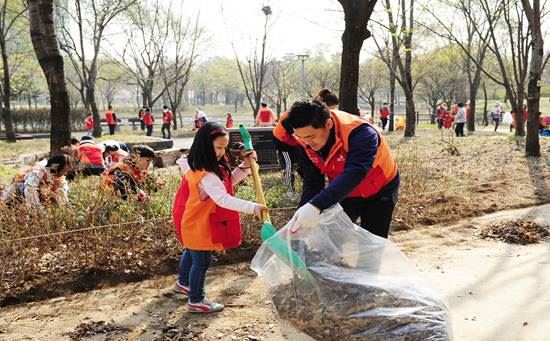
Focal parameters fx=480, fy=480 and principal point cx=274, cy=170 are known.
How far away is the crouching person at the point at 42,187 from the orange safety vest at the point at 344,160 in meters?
2.22

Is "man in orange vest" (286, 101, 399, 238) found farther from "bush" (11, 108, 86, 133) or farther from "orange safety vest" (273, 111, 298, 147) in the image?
"bush" (11, 108, 86, 133)

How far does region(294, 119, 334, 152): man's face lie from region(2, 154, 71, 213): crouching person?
230cm

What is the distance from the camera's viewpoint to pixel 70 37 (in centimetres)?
1988

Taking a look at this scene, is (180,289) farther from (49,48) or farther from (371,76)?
(371,76)

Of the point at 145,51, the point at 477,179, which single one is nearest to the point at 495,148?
the point at 477,179

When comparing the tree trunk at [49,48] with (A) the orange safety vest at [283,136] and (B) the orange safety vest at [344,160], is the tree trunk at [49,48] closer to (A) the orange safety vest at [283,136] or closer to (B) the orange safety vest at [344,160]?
(A) the orange safety vest at [283,136]

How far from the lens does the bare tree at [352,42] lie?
6328 mm

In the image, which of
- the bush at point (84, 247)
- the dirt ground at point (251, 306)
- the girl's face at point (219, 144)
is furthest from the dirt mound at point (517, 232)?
the girl's face at point (219, 144)

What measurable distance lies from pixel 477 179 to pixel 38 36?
6.16m

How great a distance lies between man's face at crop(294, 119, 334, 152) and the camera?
229 cm

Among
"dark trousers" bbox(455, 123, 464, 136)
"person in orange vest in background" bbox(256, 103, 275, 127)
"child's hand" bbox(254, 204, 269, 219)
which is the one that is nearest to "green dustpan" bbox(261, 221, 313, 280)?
"child's hand" bbox(254, 204, 269, 219)

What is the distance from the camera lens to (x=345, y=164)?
235 centimetres

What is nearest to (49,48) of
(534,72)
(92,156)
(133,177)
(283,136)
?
(92,156)

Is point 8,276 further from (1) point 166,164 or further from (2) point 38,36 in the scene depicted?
(1) point 166,164
